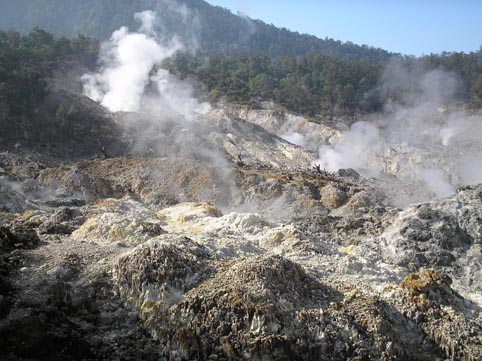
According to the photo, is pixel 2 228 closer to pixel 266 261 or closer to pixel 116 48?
pixel 266 261

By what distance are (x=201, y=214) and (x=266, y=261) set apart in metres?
6.77

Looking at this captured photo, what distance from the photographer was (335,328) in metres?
8.63

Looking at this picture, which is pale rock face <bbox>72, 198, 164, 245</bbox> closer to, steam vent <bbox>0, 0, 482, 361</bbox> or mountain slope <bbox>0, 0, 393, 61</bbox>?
steam vent <bbox>0, 0, 482, 361</bbox>

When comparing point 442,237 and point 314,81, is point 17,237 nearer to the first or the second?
point 442,237

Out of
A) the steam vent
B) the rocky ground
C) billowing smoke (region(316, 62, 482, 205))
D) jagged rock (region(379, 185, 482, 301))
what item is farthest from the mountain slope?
the rocky ground

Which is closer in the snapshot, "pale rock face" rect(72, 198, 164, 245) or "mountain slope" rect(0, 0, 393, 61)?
"pale rock face" rect(72, 198, 164, 245)

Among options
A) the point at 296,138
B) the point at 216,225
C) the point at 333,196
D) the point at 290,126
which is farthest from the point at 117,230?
the point at 290,126

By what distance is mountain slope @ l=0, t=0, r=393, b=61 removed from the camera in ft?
409

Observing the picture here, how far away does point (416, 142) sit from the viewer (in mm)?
46594

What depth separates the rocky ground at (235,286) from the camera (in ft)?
26.8

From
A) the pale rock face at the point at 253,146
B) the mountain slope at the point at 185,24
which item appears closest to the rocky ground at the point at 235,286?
the pale rock face at the point at 253,146

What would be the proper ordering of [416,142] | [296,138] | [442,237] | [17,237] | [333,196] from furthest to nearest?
[296,138] < [416,142] < [333,196] < [442,237] < [17,237]

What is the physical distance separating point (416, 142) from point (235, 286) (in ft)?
137

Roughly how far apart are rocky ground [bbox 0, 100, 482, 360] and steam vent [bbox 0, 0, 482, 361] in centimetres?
4
